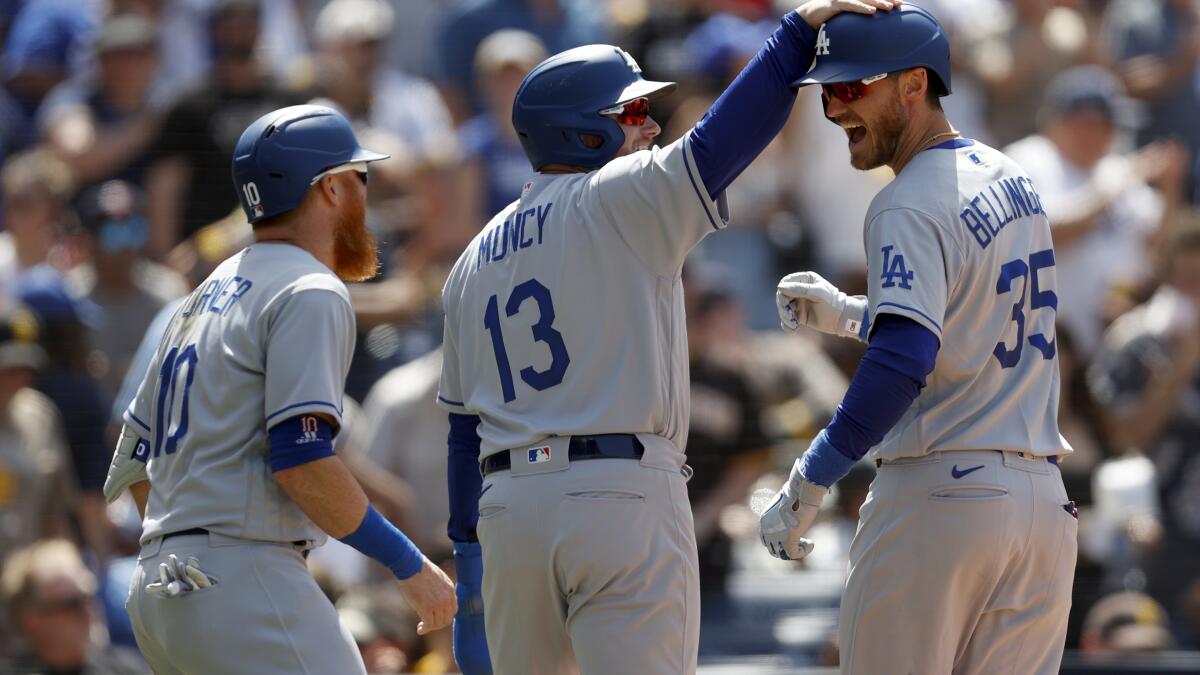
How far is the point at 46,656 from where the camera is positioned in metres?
7.24

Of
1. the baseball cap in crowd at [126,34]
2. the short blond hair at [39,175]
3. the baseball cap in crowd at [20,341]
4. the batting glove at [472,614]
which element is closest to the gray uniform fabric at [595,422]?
the batting glove at [472,614]

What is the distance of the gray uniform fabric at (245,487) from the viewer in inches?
154

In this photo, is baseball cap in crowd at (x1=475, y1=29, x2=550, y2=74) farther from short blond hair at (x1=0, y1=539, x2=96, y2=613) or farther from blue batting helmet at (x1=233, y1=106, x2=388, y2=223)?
blue batting helmet at (x1=233, y1=106, x2=388, y2=223)

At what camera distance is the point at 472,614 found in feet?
14.4

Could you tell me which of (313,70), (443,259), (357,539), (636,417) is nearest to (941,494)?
(636,417)

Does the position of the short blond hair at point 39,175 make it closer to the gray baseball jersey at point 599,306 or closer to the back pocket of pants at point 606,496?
the gray baseball jersey at point 599,306

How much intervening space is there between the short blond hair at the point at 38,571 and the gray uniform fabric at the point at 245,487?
129 inches

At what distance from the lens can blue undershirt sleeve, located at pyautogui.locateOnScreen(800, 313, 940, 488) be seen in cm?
361

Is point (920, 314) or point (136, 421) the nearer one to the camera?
point (920, 314)

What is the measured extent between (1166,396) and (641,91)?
4.82 m

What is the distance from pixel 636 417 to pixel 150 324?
5.03 metres

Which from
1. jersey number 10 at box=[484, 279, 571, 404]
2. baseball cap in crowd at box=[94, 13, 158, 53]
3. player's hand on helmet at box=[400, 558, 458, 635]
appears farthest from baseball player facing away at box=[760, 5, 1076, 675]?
baseball cap in crowd at box=[94, 13, 158, 53]

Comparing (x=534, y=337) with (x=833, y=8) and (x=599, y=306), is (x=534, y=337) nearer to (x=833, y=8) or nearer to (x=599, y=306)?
(x=599, y=306)

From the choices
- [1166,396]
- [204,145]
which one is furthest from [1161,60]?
[204,145]
